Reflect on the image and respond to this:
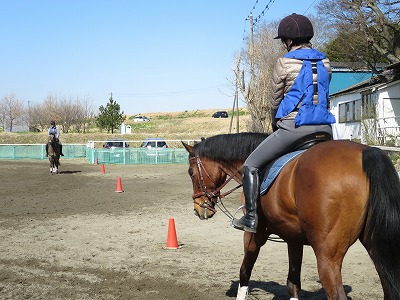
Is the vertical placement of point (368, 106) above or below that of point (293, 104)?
above

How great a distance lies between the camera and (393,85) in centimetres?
2469

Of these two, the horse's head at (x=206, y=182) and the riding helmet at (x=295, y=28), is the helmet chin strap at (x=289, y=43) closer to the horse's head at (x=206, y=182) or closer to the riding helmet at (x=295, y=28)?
the riding helmet at (x=295, y=28)

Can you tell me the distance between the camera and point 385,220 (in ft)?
11.3

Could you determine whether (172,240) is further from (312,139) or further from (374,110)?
(374,110)

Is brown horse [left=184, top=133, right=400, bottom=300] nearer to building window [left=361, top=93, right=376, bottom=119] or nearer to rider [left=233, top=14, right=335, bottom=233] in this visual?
rider [left=233, top=14, right=335, bottom=233]

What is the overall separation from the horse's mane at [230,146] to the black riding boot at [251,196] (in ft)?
2.31

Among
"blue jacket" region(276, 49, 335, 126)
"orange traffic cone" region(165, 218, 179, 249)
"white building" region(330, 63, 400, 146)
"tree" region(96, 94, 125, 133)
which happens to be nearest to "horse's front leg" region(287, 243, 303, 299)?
"blue jacket" region(276, 49, 335, 126)

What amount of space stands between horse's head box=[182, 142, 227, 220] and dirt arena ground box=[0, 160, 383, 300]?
1.05 meters

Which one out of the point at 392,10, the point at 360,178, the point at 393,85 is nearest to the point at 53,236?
the point at 360,178

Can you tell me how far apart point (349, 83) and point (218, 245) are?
36.3 m

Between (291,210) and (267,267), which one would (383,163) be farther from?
(267,267)

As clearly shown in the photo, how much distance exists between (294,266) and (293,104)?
1.75 meters

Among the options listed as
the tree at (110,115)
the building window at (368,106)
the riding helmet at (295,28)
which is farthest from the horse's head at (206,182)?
the tree at (110,115)

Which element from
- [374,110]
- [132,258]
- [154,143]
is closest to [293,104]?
[132,258]
